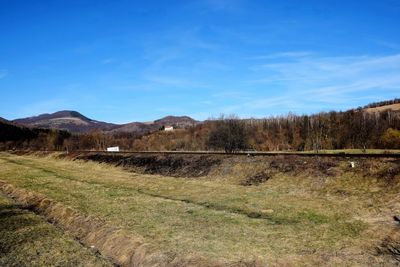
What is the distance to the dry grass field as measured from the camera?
11047mm

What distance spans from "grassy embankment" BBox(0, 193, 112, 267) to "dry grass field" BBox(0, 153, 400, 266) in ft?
3.97

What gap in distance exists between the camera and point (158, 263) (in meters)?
10.6

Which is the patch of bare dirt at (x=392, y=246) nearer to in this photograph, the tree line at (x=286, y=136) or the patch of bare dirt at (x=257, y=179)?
the patch of bare dirt at (x=257, y=179)

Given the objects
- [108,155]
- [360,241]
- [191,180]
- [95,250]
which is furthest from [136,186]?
[108,155]

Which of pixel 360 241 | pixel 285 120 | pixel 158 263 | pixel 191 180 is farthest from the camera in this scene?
pixel 285 120

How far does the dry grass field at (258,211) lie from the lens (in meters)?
11.0

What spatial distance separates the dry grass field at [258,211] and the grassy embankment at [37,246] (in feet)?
3.97

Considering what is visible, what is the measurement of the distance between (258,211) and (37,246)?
8.08 metres

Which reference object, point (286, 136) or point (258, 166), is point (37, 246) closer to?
point (258, 166)

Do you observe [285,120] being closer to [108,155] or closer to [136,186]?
[108,155]

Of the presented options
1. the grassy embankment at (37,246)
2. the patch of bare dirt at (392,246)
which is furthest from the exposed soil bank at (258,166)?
the grassy embankment at (37,246)

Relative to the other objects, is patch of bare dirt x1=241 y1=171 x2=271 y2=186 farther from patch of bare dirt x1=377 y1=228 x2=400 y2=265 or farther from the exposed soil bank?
patch of bare dirt x1=377 y1=228 x2=400 y2=265

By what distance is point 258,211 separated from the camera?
1623 cm

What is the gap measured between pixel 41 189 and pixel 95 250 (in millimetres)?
13446
